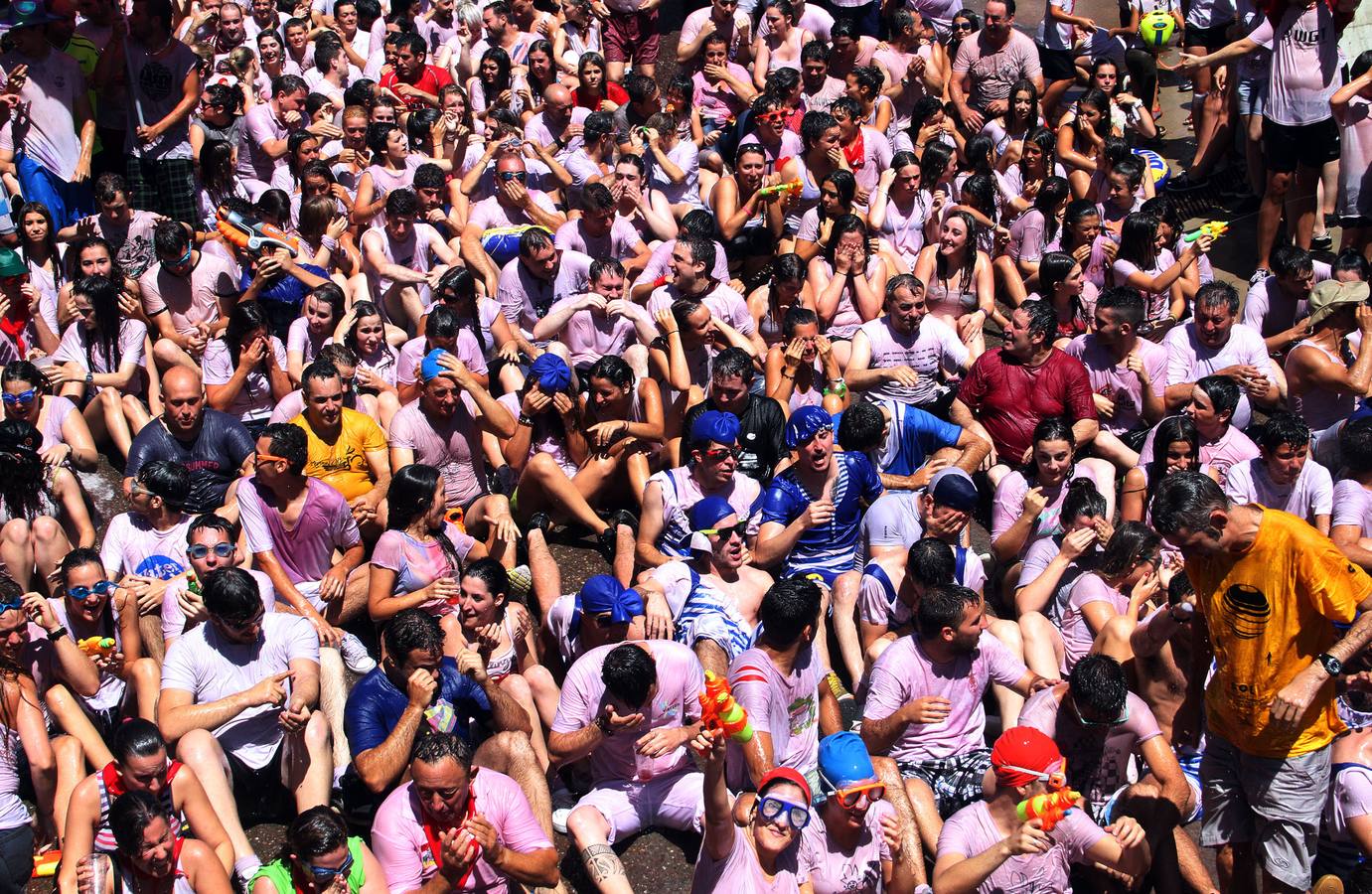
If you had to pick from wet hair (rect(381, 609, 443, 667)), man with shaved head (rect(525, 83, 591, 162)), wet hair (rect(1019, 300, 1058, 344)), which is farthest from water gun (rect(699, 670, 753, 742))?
man with shaved head (rect(525, 83, 591, 162))

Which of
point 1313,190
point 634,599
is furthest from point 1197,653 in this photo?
point 1313,190

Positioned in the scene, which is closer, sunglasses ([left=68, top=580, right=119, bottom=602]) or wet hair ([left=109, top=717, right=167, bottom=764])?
wet hair ([left=109, top=717, right=167, bottom=764])

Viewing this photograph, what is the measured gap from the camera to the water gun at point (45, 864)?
292 inches

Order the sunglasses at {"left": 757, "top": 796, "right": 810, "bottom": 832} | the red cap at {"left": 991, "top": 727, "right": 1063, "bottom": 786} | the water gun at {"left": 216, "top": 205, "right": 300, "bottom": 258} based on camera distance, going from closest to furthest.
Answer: the sunglasses at {"left": 757, "top": 796, "right": 810, "bottom": 832}, the red cap at {"left": 991, "top": 727, "right": 1063, "bottom": 786}, the water gun at {"left": 216, "top": 205, "right": 300, "bottom": 258}

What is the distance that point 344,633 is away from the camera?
840 centimetres

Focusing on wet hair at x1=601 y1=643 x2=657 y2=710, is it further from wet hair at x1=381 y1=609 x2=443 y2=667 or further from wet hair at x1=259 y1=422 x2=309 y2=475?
wet hair at x1=259 y1=422 x2=309 y2=475

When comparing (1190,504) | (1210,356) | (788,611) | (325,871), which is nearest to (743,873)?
(788,611)

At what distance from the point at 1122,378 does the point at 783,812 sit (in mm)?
5349

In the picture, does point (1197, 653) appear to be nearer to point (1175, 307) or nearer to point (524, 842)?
point (524, 842)

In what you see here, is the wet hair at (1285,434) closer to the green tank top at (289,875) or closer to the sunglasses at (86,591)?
the green tank top at (289,875)

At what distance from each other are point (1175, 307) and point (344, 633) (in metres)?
6.61

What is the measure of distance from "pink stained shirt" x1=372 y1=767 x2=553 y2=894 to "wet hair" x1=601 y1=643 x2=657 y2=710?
24.9 inches

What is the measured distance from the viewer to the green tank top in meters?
6.27

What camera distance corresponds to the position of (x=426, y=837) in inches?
259
